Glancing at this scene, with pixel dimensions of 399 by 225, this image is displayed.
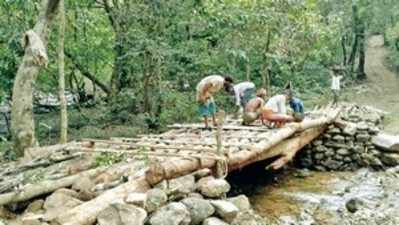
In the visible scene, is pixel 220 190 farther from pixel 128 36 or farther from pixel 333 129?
pixel 128 36

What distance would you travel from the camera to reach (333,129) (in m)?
14.2

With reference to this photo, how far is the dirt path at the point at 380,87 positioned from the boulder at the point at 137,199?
12775mm

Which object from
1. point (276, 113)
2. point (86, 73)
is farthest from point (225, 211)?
point (86, 73)

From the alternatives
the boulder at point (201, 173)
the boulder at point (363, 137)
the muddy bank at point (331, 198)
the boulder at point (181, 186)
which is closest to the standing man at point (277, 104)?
the muddy bank at point (331, 198)

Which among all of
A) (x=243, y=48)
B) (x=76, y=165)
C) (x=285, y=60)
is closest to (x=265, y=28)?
(x=243, y=48)

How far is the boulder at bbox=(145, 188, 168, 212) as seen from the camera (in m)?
6.71

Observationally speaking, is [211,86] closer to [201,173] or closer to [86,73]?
[201,173]

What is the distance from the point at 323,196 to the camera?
35.6 ft

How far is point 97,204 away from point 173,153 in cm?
231

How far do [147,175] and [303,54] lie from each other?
1528 centimetres

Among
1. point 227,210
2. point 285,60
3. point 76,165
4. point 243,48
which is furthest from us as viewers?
point 285,60

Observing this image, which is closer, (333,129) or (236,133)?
(236,133)

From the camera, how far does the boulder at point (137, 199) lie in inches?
256

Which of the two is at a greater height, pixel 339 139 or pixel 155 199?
pixel 339 139
